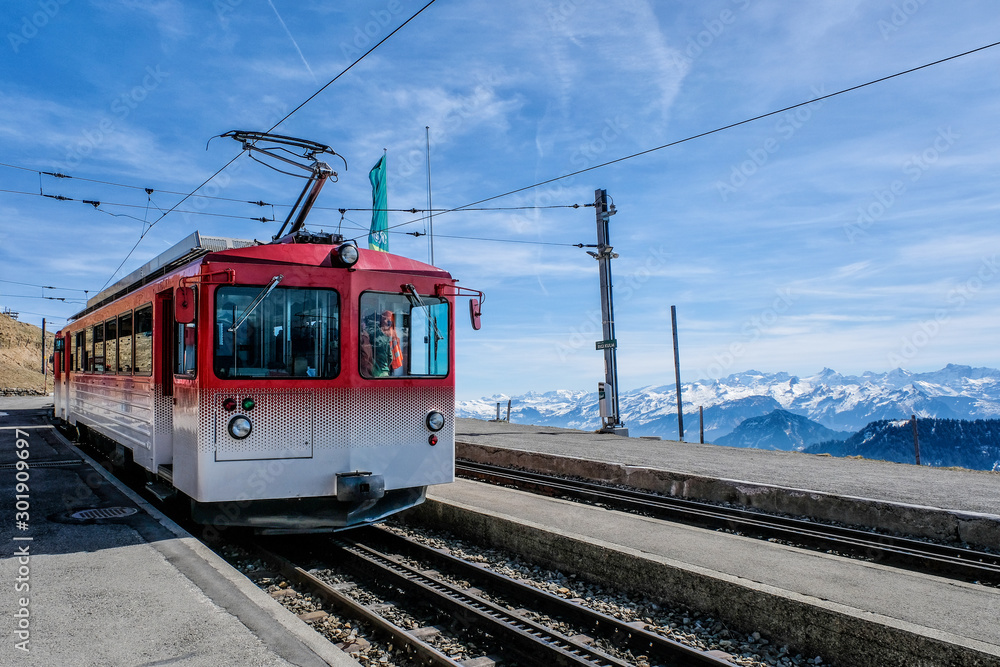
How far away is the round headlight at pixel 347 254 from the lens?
659 cm

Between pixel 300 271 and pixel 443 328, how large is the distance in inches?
67.0

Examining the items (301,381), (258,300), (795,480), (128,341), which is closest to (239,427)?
(301,381)

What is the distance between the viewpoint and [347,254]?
6.60m

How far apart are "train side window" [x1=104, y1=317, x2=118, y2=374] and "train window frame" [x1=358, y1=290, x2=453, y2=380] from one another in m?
5.04

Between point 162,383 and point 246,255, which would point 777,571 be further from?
point 162,383

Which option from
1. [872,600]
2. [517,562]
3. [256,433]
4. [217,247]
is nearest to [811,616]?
[872,600]

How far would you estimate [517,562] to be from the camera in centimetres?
692

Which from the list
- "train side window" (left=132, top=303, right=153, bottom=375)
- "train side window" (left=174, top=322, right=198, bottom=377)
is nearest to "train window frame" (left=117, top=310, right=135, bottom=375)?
"train side window" (left=132, top=303, right=153, bottom=375)

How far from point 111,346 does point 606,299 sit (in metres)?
13.7

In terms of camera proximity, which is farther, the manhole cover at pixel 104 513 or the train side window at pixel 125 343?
the train side window at pixel 125 343

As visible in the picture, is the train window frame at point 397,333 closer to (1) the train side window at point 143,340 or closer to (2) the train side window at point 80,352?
(1) the train side window at point 143,340

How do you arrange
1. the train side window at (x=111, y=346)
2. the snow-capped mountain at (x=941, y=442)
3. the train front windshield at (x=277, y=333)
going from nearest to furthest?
the train front windshield at (x=277, y=333)
the train side window at (x=111, y=346)
the snow-capped mountain at (x=941, y=442)

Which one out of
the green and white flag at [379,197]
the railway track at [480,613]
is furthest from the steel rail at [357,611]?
the green and white flag at [379,197]

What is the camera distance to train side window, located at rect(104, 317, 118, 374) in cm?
969
